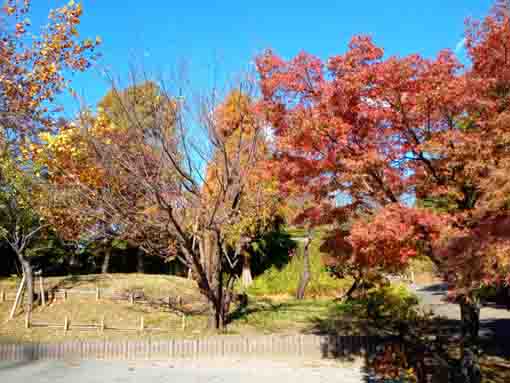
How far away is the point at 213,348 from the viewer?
8312 millimetres

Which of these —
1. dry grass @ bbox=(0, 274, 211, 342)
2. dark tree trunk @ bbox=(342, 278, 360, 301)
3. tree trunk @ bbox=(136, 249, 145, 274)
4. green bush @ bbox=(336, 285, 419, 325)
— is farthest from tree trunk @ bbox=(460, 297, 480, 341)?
tree trunk @ bbox=(136, 249, 145, 274)

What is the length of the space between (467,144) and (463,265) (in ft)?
A: 5.20

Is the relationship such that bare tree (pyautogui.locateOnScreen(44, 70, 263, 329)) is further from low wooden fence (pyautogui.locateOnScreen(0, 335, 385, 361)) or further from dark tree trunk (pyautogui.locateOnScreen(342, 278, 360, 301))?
dark tree trunk (pyautogui.locateOnScreen(342, 278, 360, 301))

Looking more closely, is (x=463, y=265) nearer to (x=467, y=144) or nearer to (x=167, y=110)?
(x=467, y=144)

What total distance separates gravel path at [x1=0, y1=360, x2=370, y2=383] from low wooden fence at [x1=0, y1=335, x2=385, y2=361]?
358 mm

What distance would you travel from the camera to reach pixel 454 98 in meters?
5.46

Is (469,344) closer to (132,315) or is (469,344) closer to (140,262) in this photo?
(132,315)

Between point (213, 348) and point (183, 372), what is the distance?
123 cm

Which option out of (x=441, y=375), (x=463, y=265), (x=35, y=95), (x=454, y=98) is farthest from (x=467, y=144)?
(x=35, y=95)

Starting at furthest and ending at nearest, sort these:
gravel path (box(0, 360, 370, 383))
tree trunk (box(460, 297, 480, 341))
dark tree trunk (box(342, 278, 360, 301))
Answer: dark tree trunk (box(342, 278, 360, 301)), gravel path (box(0, 360, 370, 383)), tree trunk (box(460, 297, 480, 341))

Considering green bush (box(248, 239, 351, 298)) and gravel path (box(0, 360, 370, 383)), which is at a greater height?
green bush (box(248, 239, 351, 298))

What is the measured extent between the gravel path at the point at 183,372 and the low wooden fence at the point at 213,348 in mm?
358

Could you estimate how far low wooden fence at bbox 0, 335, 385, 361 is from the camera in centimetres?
783

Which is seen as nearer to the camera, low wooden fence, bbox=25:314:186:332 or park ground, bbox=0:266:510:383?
park ground, bbox=0:266:510:383
